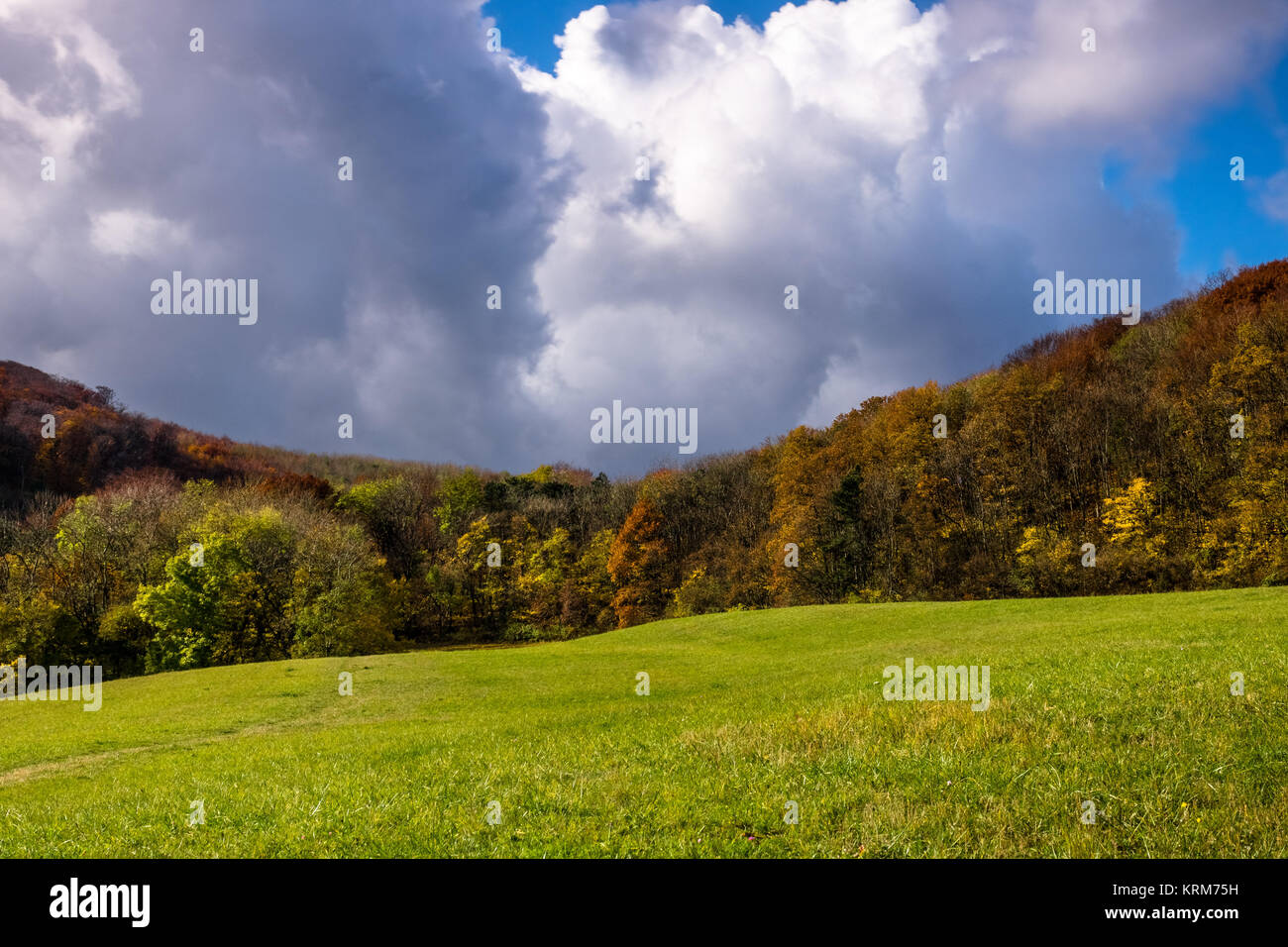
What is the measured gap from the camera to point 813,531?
7469cm

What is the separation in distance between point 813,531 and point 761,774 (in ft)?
219

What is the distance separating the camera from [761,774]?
9.83 meters

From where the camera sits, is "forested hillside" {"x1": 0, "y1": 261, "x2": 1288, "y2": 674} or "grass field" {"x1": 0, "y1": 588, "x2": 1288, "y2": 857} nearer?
"grass field" {"x1": 0, "y1": 588, "x2": 1288, "y2": 857}

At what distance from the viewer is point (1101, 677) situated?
13.8 m

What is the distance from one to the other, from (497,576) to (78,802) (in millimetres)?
82178

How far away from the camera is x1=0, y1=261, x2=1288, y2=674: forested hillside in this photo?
187 ft

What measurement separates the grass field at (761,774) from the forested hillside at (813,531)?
38909 mm

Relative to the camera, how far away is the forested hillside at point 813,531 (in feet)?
187

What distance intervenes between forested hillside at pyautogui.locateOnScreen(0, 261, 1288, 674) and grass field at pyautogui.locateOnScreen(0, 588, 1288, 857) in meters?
38.9

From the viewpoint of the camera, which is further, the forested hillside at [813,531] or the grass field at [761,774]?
the forested hillside at [813,531]

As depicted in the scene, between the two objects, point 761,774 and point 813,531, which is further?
point 813,531

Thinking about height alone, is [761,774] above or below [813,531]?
below
